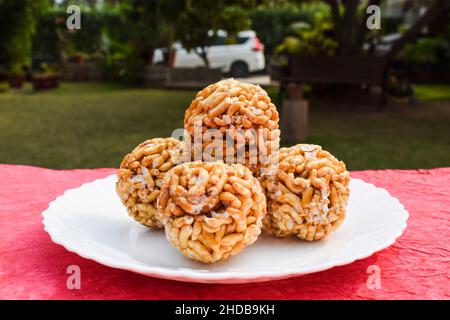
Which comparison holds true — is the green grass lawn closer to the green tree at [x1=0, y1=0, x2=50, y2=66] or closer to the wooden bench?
the wooden bench

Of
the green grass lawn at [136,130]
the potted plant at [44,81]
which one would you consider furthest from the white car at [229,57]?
the green grass lawn at [136,130]

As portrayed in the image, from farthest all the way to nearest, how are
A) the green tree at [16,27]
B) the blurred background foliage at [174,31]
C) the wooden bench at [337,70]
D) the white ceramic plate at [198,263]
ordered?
the green tree at [16,27], the blurred background foliage at [174,31], the wooden bench at [337,70], the white ceramic plate at [198,263]

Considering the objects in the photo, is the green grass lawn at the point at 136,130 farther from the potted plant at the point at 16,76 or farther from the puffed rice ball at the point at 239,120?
the puffed rice ball at the point at 239,120

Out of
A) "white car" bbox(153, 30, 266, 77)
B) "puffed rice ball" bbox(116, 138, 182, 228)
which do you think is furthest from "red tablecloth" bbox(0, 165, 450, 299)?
"white car" bbox(153, 30, 266, 77)

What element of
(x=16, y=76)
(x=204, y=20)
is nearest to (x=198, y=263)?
(x=204, y=20)

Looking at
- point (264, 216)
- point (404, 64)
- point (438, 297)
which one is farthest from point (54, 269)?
point (404, 64)

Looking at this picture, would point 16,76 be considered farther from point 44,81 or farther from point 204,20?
point 204,20
